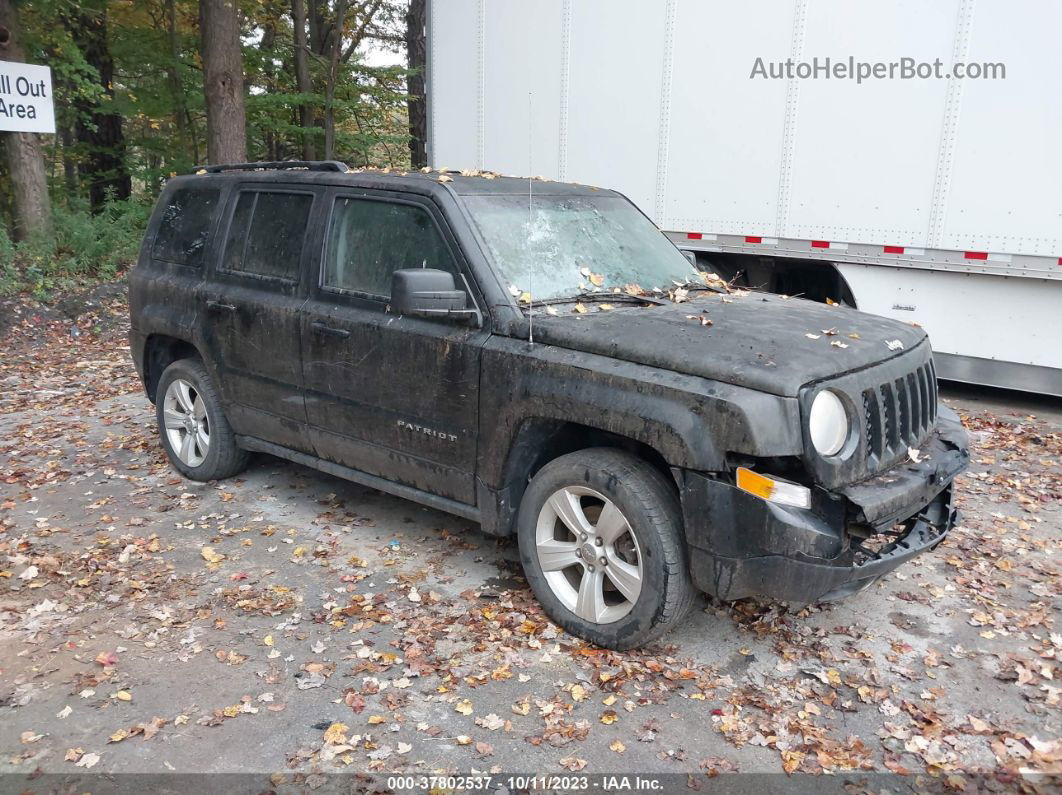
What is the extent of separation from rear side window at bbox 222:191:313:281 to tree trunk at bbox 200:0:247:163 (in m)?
7.51

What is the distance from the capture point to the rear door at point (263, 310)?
16.4 feet

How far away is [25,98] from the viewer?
A: 11.3 m

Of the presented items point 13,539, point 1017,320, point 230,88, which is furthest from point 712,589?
point 230,88

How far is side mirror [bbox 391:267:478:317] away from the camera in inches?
154

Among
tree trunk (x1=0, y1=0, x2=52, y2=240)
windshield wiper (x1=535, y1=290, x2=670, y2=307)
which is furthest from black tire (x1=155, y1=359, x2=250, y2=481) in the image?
tree trunk (x1=0, y1=0, x2=52, y2=240)

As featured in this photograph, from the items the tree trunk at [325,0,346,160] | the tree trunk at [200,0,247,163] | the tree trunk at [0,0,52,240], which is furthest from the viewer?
the tree trunk at [325,0,346,160]

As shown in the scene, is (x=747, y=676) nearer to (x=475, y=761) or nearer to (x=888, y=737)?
(x=888, y=737)

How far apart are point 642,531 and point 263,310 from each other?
9.19ft

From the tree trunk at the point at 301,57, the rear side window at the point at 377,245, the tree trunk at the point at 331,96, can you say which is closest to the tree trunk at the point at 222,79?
the tree trunk at the point at 331,96

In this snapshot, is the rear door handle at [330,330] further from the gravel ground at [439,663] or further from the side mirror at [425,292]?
the gravel ground at [439,663]

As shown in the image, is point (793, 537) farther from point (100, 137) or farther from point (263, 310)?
point (100, 137)

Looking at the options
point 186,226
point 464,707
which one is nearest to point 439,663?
point 464,707

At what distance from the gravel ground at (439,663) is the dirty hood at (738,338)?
4.38 feet

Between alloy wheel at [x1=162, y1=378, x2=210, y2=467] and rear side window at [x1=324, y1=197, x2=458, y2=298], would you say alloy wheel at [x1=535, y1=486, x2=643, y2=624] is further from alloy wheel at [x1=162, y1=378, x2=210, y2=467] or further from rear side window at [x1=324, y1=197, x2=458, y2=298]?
alloy wheel at [x1=162, y1=378, x2=210, y2=467]
